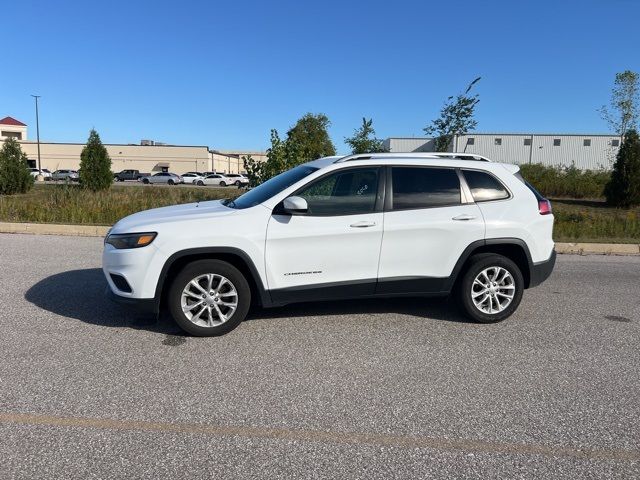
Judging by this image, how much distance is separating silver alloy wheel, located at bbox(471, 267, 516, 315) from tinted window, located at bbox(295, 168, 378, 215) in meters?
1.47

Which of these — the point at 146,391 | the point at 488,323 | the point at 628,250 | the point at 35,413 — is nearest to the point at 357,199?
the point at 488,323

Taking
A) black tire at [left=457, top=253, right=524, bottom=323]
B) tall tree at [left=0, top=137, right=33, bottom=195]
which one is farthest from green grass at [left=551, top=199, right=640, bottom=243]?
tall tree at [left=0, top=137, right=33, bottom=195]

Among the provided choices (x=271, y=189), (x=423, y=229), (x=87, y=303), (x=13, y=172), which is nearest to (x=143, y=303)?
(x=87, y=303)

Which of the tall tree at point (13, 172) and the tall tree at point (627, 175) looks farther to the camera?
the tall tree at point (13, 172)

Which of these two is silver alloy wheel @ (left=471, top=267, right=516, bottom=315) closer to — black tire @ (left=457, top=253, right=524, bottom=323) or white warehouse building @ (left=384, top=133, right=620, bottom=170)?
black tire @ (left=457, top=253, right=524, bottom=323)

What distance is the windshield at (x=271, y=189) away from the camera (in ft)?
15.9

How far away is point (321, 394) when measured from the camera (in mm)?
3525

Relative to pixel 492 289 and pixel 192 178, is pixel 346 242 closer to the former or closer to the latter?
pixel 492 289

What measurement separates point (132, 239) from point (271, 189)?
57.6 inches

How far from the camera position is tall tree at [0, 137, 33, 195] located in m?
24.2

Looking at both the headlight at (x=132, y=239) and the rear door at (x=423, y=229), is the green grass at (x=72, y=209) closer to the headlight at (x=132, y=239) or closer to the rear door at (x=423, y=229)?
the headlight at (x=132, y=239)

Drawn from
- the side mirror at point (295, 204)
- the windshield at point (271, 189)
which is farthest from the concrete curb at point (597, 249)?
the side mirror at point (295, 204)

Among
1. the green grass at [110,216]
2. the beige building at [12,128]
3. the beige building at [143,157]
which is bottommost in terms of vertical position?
the green grass at [110,216]

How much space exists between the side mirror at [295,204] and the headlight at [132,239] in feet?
4.07
